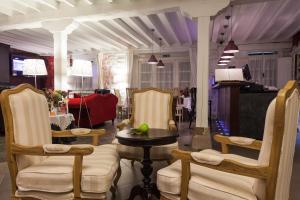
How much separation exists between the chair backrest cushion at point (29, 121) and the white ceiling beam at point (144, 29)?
4.92 metres

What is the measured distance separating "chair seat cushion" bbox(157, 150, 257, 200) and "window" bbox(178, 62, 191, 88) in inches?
353

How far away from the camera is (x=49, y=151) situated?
5.50 ft

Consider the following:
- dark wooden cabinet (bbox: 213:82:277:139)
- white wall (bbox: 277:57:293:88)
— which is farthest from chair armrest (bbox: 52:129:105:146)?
white wall (bbox: 277:57:293:88)

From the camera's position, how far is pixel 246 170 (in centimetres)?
137

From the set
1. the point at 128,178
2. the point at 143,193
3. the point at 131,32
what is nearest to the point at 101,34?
the point at 131,32

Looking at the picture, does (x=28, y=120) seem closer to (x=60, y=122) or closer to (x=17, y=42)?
(x=60, y=122)

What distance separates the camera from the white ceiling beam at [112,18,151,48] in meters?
6.79

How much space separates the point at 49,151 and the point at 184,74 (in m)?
9.24

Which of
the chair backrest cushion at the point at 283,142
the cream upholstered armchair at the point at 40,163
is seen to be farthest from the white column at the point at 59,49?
the chair backrest cushion at the point at 283,142

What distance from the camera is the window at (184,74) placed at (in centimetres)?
1051

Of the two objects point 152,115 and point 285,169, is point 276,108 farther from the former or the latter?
point 152,115

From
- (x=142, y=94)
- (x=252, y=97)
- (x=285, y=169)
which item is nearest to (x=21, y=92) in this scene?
(x=142, y=94)

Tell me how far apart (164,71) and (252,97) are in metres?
6.35

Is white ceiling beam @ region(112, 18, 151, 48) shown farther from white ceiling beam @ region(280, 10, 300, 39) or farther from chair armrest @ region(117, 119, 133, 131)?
white ceiling beam @ region(280, 10, 300, 39)
